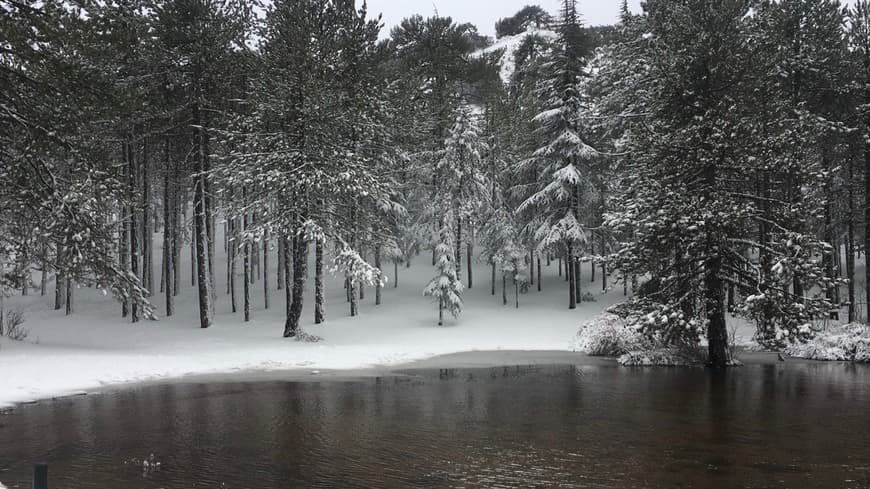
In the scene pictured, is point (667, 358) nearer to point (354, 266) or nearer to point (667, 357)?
point (667, 357)

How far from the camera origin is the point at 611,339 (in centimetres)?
2436

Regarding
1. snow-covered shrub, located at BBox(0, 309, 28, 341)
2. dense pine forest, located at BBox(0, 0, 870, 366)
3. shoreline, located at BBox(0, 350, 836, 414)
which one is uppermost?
dense pine forest, located at BBox(0, 0, 870, 366)

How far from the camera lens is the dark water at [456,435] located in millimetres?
9031

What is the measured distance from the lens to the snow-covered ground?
17.9 meters

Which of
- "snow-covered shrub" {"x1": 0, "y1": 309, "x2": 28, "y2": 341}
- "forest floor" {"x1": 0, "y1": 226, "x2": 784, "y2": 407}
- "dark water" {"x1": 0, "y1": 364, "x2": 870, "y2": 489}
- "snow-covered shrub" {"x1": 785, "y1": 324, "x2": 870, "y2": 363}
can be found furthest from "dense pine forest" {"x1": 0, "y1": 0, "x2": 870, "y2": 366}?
"dark water" {"x1": 0, "y1": 364, "x2": 870, "y2": 489}

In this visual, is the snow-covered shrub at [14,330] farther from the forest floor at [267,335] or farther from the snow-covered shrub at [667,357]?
the snow-covered shrub at [667,357]

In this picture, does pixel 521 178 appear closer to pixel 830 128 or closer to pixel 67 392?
pixel 830 128

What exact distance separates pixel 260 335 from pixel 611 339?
15.4 meters

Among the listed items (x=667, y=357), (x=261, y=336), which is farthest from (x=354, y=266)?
(x=667, y=357)

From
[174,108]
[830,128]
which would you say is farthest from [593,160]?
[174,108]

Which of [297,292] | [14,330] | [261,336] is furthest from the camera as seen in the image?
[261,336]

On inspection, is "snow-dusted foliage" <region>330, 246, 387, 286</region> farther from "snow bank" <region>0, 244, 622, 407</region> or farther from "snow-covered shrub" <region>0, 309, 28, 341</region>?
"snow-covered shrub" <region>0, 309, 28, 341</region>

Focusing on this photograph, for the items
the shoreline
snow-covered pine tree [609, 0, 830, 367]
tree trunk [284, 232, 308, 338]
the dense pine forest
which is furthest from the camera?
tree trunk [284, 232, 308, 338]

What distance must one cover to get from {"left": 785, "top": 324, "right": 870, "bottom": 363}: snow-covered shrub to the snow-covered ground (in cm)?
909
